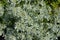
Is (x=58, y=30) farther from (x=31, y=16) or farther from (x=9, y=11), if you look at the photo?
(x=9, y=11)

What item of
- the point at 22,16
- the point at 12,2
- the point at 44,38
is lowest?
the point at 44,38

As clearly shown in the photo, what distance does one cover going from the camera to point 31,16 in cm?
299

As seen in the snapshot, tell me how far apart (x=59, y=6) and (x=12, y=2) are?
946mm

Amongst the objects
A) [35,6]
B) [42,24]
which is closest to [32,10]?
[35,6]

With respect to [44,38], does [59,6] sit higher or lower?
higher

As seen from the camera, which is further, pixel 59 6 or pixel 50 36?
pixel 59 6

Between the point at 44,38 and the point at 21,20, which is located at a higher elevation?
the point at 21,20

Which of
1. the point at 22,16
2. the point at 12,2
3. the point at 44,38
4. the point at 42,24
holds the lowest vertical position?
the point at 44,38

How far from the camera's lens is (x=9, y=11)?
2.96 metres

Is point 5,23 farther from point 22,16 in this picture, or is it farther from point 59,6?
point 59,6

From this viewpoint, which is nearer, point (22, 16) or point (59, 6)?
point (22, 16)

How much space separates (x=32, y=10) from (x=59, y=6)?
0.61 m

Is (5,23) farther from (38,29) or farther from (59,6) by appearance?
(59,6)

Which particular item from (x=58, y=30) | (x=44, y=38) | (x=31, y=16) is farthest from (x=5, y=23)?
(x=58, y=30)
